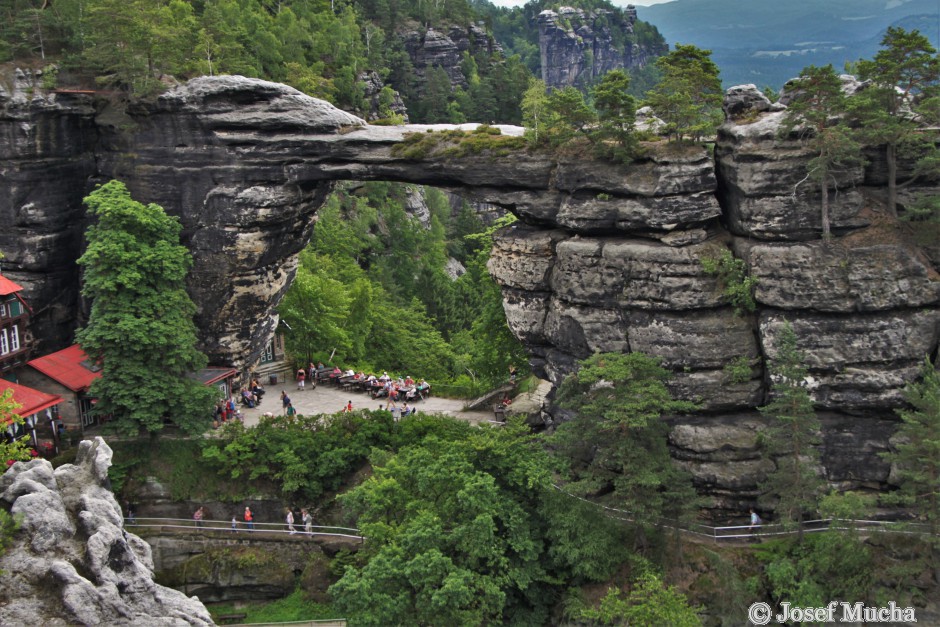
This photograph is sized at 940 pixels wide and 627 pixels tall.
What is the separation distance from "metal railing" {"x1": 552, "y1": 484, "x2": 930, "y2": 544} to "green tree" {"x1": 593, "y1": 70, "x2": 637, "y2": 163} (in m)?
11.5

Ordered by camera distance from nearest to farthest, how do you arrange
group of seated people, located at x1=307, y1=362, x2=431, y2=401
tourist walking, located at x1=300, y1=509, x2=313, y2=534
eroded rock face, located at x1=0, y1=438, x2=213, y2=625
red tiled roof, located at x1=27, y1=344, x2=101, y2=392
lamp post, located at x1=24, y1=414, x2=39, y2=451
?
eroded rock face, located at x1=0, y1=438, x2=213, y2=625 < tourist walking, located at x1=300, y1=509, x2=313, y2=534 < lamp post, located at x1=24, y1=414, x2=39, y2=451 < red tiled roof, located at x1=27, y1=344, x2=101, y2=392 < group of seated people, located at x1=307, y1=362, x2=431, y2=401

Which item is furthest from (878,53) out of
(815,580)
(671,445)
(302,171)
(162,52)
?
(162,52)

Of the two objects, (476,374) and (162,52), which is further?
(476,374)

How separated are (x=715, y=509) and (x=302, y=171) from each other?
19610 millimetres

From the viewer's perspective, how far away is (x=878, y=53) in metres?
28.5

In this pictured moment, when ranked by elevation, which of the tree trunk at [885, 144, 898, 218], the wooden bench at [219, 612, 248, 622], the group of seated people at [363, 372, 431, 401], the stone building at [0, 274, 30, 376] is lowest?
the wooden bench at [219, 612, 248, 622]

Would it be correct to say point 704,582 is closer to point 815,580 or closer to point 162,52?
point 815,580

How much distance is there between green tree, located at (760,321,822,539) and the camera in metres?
27.3

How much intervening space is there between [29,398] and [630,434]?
72.6 feet

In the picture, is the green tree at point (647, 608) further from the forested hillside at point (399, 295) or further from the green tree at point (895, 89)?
the green tree at point (895, 89)

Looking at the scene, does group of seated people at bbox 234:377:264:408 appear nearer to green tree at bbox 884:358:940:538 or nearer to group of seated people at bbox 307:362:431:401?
group of seated people at bbox 307:362:431:401

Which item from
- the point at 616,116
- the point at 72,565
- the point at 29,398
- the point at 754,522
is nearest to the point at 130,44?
the point at 29,398

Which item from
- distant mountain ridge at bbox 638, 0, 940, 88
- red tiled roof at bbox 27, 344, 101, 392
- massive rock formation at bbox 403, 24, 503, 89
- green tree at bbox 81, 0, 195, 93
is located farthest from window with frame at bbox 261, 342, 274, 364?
distant mountain ridge at bbox 638, 0, 940, 88

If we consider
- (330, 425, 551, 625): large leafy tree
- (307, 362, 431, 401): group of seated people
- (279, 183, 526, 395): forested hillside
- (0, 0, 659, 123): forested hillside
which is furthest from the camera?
(279, 183, 526, 395): forested hillside
